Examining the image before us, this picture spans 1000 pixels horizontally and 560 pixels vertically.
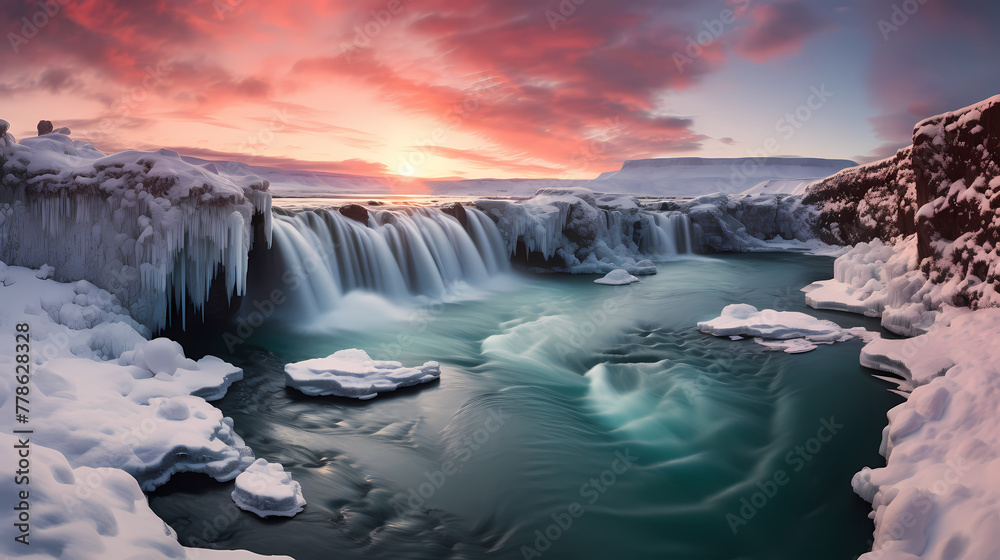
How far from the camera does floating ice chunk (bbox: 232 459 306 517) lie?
4.06m

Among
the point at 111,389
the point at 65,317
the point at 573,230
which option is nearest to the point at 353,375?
the point at 111,389

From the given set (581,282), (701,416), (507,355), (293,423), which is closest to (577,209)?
(581,282)

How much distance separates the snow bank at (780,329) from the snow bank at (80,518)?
8.93 metres

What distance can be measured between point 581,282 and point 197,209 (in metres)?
12.3

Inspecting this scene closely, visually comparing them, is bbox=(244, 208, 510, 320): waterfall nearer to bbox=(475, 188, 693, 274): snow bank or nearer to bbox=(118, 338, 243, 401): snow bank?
bbox=(475, 188, 693, 274): snow bank

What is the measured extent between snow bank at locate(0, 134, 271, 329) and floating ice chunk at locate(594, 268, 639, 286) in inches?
483

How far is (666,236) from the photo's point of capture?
23.8 meters

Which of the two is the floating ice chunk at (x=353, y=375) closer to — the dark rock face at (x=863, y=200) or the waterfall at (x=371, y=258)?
the waterfall at (x=371, y=258)

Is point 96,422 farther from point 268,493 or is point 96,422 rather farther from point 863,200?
point 863,200

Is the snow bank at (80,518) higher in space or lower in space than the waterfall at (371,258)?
lower

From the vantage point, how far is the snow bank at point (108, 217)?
6805mm

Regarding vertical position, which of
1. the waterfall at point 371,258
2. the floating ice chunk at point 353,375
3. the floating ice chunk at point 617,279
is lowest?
the floating ice chunk at point 353,375

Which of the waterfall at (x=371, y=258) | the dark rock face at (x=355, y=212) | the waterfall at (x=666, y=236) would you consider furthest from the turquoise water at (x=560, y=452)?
the waterfall at (x=666, y=236)

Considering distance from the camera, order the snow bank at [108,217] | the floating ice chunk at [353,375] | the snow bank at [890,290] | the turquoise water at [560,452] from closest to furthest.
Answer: the turquoise water at [560,452] < the floating ice chunk at [353,375] < the snow bank at [108,217] < the snow bank at [890,290]
